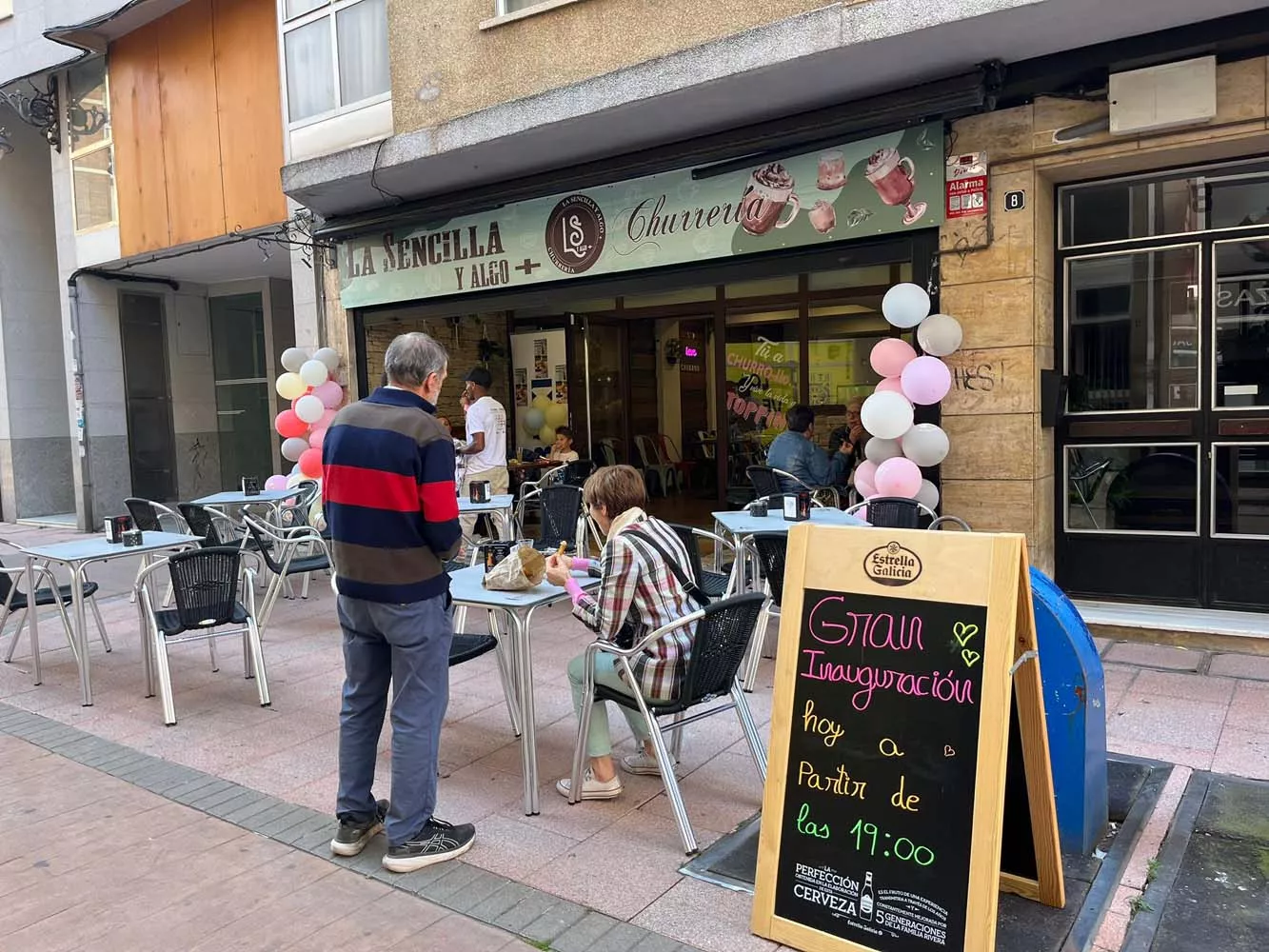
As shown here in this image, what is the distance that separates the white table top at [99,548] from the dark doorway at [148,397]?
886cm

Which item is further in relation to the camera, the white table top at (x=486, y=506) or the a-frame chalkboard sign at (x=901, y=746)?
the white table top at (x=486, y=506)

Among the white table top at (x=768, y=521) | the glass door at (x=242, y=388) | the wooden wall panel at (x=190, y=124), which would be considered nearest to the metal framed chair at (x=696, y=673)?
the white table top at (x=768, y=521)

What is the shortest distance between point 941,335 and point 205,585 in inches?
184

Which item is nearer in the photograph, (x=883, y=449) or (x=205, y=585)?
(x=205, y=585)

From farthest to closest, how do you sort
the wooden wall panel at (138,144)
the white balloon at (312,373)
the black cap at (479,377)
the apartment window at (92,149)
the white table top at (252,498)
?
the apartment window at (92,149), the wooden wall panel at (138,144), the white balloon at (312,373), the black cap at (479,377), the white table top at (252,498)

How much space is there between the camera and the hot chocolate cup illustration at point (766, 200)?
22.3ft

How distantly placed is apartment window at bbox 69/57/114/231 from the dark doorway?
1.39 m

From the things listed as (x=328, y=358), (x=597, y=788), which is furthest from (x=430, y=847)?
(x=328, y=358)

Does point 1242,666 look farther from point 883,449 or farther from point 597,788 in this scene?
point 597,788

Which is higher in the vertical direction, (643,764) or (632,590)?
(632,590)

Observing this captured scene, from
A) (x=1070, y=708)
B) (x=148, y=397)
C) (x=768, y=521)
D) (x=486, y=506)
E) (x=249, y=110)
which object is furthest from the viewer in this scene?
(x=148, y=397)

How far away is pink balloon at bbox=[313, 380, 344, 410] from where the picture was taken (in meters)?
9.66

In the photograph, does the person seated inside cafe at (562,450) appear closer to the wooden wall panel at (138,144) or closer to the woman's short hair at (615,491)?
the wooden wall panel at (138,144)

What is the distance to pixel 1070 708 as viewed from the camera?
2.94 meters
